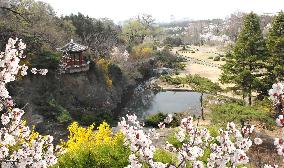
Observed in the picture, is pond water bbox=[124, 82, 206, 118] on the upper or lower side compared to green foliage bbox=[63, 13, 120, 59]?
lower

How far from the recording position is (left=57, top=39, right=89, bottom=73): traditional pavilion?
3181cm

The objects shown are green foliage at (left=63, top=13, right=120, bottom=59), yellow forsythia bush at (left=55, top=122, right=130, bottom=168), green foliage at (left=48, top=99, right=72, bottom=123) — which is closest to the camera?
yellow forsythia bush at (left=55, top=122, right=130, bottom=168)

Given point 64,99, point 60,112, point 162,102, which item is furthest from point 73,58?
point 162,102

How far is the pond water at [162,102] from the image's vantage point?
34.9 m

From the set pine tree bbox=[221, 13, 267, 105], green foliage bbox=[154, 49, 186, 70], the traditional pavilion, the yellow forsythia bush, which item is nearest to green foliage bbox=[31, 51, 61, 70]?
the traditional pavilion

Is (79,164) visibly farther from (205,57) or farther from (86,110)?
(205,57)

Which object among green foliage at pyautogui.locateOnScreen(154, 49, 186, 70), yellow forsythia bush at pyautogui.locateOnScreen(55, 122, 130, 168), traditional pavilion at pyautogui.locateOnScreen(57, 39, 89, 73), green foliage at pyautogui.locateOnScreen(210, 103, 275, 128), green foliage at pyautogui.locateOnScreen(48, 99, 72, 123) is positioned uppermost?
traditional pavilion at pyautogui.locateOnScreen(57, 39, 89, 73)

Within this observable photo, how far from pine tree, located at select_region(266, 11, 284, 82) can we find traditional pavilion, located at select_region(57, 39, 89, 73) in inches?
600

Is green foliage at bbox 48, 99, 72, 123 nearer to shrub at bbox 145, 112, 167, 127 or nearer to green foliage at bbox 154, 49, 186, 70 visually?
shrub at bbox 145, 112, 167, 127

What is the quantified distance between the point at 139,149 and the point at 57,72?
25.9m

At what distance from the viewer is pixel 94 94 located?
33.6 metres

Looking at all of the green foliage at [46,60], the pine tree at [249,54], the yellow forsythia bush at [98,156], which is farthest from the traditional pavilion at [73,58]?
the yellow forsythia bush at [98,156]

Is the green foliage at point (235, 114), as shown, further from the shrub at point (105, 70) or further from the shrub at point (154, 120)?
the shrub at point (105, 70)

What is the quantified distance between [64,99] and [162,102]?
39.1ft
